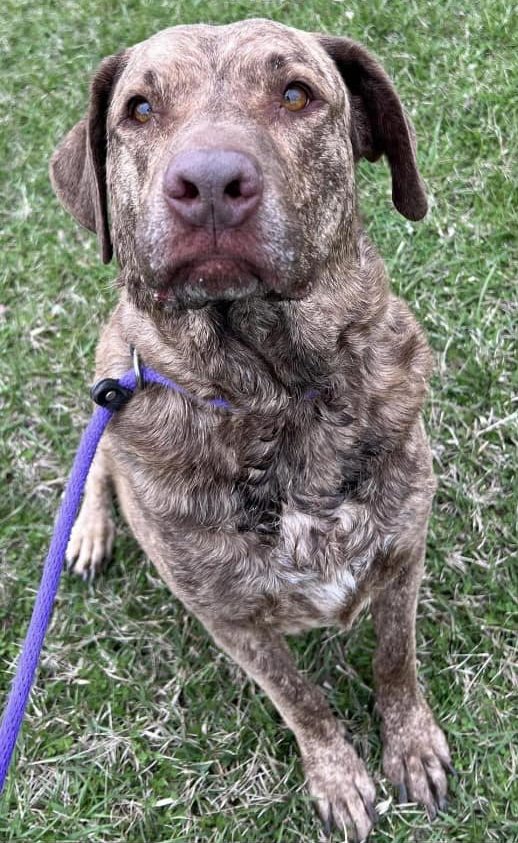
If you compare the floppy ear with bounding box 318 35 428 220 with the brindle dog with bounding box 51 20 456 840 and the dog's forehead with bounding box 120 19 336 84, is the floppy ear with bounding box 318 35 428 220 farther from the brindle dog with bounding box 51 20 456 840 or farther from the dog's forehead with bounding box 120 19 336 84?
the dog's forehead with bounding box 120 19 336 84

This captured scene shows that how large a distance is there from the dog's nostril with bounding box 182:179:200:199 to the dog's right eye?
57cm

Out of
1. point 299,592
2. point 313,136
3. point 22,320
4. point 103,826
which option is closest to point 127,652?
point 103,826

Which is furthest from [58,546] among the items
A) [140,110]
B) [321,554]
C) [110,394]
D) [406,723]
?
[406,723]

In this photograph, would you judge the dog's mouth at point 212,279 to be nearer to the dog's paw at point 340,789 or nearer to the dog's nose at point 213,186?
the dog's nose at point 213,186

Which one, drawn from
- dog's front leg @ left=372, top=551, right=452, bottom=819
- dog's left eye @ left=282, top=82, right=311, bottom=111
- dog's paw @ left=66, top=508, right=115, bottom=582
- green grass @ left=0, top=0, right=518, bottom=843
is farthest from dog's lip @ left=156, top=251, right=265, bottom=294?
dog's paw @ left=66, top=508, right=115, bottom=582

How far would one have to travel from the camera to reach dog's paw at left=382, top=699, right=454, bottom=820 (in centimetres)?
316

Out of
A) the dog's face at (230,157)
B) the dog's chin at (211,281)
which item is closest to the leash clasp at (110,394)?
the dog's face at (230,157)

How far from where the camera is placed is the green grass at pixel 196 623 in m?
3.32

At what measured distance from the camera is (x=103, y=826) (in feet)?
10.8

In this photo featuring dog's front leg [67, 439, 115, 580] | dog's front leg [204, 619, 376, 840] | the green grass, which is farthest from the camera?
dog's front leg [67, 439, 115, 580]

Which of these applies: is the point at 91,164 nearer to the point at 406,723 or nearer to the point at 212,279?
the point at 212,279

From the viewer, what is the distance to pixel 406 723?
3.20m

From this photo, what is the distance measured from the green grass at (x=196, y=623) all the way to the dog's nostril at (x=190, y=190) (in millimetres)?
1431

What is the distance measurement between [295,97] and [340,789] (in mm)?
2471
